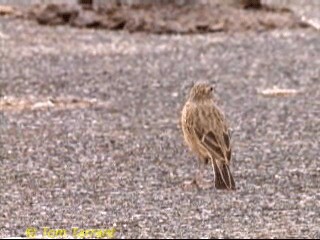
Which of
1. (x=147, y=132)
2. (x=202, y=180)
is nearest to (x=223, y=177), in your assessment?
(x=202, y=180)

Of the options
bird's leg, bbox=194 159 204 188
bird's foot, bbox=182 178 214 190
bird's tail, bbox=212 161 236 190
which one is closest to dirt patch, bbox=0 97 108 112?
bird's leg, bbox=194 159 204 188

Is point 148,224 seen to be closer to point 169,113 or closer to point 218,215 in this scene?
point 218,215

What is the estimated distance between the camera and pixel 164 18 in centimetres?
1803

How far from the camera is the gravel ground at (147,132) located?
8.54 m

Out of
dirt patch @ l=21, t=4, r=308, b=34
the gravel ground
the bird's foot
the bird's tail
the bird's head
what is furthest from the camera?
dirt patch @ l=21, t=4, r=308, b=34

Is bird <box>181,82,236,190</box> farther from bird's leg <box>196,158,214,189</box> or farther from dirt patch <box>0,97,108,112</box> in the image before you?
dirt patch <box>0,97,108,112</box>

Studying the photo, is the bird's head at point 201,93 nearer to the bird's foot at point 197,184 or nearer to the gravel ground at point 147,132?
the gravel ground at point 147,132

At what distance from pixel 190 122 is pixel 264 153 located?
128cm

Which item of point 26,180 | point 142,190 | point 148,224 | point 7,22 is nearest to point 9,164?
point 26,180

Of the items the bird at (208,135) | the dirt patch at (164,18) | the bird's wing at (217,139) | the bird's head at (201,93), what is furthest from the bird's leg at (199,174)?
the dirt patch at (164,18)

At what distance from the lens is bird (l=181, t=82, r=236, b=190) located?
918cm

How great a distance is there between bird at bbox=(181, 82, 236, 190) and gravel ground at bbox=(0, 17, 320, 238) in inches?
5.5

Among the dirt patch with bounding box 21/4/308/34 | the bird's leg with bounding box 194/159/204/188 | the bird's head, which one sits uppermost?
the bird's head

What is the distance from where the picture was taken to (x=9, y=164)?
10344 millimetres
